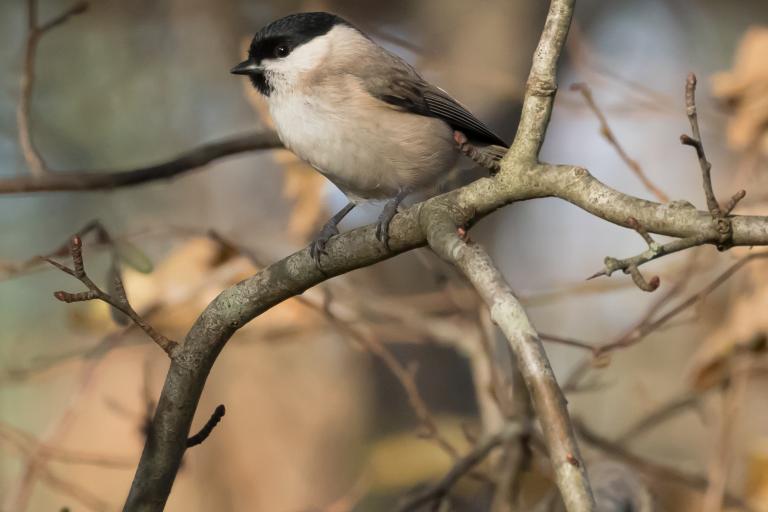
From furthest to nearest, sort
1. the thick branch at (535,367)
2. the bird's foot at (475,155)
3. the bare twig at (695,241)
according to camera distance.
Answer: the bird's foot at (475,155) → the bare twig at (695,241) → the thick branch at (535,367)

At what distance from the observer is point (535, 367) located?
1.44m

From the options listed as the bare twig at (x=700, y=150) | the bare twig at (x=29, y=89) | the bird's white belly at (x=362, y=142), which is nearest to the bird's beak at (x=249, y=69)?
the bird's white belly at (x=362, y=142)

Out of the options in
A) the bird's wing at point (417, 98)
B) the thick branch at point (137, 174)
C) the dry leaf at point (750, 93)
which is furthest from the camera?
the dry leaf at point (750, 93)

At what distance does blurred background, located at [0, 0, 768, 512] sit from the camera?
3.39 m

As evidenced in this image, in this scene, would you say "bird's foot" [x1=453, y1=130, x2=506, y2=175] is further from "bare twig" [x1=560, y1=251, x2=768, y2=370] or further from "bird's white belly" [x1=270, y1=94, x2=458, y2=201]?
"bird's white belly" [x1=270, y1=94, x2=458, y2=201]

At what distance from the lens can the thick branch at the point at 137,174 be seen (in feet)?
9.65

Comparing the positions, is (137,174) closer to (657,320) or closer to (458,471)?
(458,471)

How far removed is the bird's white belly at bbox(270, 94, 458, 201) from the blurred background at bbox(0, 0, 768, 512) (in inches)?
18.5

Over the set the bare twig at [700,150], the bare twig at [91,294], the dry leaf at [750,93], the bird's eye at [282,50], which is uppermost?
the dry leaf at [750,93]

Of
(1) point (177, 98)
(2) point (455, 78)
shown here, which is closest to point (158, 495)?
(2) point (455, 78)

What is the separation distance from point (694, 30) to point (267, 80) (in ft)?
16.5

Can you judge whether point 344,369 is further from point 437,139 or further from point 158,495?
point 158,495

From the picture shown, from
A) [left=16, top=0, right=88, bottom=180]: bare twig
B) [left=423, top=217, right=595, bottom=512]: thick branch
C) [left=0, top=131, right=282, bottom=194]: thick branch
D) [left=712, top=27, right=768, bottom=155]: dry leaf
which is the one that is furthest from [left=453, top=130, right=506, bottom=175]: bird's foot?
[left=712, top=27, right=768, bottom=155]: dry leaf

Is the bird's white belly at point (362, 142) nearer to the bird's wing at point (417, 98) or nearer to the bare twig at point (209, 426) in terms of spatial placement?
the bird's wing at point (417, 98)
